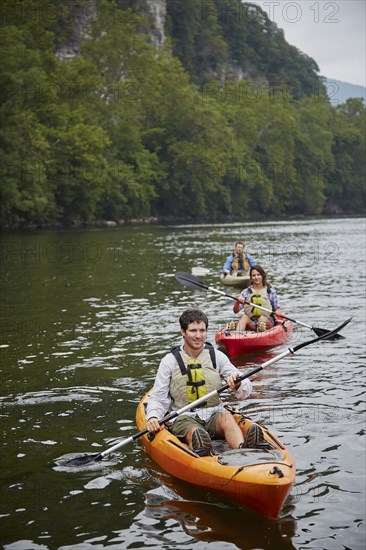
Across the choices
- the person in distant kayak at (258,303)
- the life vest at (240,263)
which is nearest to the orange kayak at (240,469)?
the person in distant kayak at (258,303)

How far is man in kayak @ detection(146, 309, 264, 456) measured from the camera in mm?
6992

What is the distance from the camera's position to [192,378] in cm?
714

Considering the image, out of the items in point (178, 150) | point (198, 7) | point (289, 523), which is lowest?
point (289, 523)

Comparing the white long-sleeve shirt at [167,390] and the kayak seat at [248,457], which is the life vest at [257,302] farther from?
the kayak seat at [248,457]

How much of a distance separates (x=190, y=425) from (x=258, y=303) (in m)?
6.27

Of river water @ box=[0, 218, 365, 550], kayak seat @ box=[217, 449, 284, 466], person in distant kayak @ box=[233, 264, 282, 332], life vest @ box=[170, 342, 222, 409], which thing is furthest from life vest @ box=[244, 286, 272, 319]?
kayak seat @ box=[217, 449, 284, 466]

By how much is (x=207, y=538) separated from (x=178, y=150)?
65150mm

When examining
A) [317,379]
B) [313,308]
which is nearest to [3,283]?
[313,308]

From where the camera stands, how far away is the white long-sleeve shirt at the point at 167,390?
7.19 metres

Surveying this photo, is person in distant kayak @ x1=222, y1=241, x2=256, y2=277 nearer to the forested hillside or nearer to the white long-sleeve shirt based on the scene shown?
the white long-sleeve shirt

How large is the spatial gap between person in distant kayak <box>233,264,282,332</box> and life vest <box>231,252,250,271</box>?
7201 millimetres

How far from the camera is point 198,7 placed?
12219 centimetres

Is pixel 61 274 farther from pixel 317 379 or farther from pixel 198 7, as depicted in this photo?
pixel 198 7

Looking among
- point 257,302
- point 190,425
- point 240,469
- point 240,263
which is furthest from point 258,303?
point 240,263
